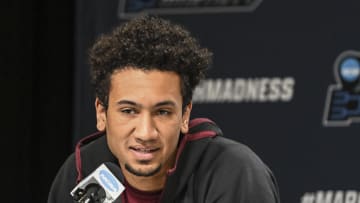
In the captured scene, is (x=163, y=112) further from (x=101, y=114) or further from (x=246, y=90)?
(x=246, y=90)

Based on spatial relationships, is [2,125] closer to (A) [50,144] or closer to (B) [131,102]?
(A) [50,144]

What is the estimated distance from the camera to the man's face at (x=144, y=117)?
1.87 m

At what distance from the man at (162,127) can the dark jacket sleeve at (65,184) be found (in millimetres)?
167

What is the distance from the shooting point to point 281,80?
3559 millimetres

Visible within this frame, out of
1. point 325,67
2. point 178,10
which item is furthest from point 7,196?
point 325,67

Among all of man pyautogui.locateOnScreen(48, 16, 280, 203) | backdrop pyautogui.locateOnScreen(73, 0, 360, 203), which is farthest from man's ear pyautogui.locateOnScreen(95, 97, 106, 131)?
backdrop pyautogui.locateOnScreen(73, 0, 360, 203)

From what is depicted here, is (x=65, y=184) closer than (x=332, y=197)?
Yes

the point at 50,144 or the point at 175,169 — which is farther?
the point at 50,144

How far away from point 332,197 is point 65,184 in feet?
5.52

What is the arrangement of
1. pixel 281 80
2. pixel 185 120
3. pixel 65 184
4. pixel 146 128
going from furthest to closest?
1. pixel 281 80
2. pixel 65 184
3. pixel 185 120
4. pixel 146 128

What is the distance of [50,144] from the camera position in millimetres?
3678

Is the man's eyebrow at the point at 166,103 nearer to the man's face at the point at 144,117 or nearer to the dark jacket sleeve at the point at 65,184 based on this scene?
the man's face at the point at 144,117

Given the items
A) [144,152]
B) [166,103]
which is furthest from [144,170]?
[166,103]

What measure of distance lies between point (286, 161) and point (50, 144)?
3.28ft
